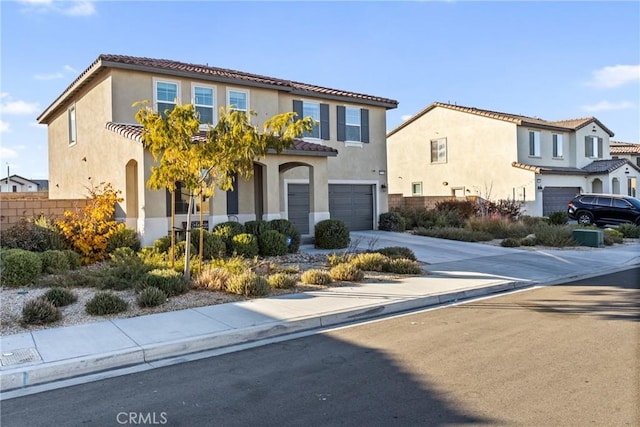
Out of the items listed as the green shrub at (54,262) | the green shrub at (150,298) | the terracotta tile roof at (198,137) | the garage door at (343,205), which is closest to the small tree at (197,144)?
the green shrub at (150,298)

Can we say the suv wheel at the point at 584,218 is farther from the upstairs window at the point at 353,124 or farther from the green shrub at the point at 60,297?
the green shrub at the point at 60,297

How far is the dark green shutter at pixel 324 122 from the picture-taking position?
21.7 meters

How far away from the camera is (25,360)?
609cm

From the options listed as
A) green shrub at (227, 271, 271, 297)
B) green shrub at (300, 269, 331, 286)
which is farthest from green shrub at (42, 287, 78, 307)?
green shrub at (300, 269, 331, 286)

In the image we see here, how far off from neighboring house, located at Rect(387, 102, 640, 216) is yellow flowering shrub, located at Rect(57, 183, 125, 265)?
2254cm

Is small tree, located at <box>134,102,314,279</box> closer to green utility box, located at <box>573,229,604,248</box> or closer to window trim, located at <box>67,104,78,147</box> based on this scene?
window trim, located at <box>67,104,78,147</box>

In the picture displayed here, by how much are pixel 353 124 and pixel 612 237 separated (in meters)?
11.5

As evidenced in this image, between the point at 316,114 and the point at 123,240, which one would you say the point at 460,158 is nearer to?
the point at 316,114

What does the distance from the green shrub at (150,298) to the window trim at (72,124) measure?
13404 millimetres

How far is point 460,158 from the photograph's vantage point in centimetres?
3406

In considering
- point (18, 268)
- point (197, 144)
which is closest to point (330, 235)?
point (197, 144)

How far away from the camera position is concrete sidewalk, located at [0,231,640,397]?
6.12 meters

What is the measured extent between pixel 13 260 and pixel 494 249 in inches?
559

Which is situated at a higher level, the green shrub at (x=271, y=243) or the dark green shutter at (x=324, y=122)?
the dark green shutter at (x=324, y=122)
